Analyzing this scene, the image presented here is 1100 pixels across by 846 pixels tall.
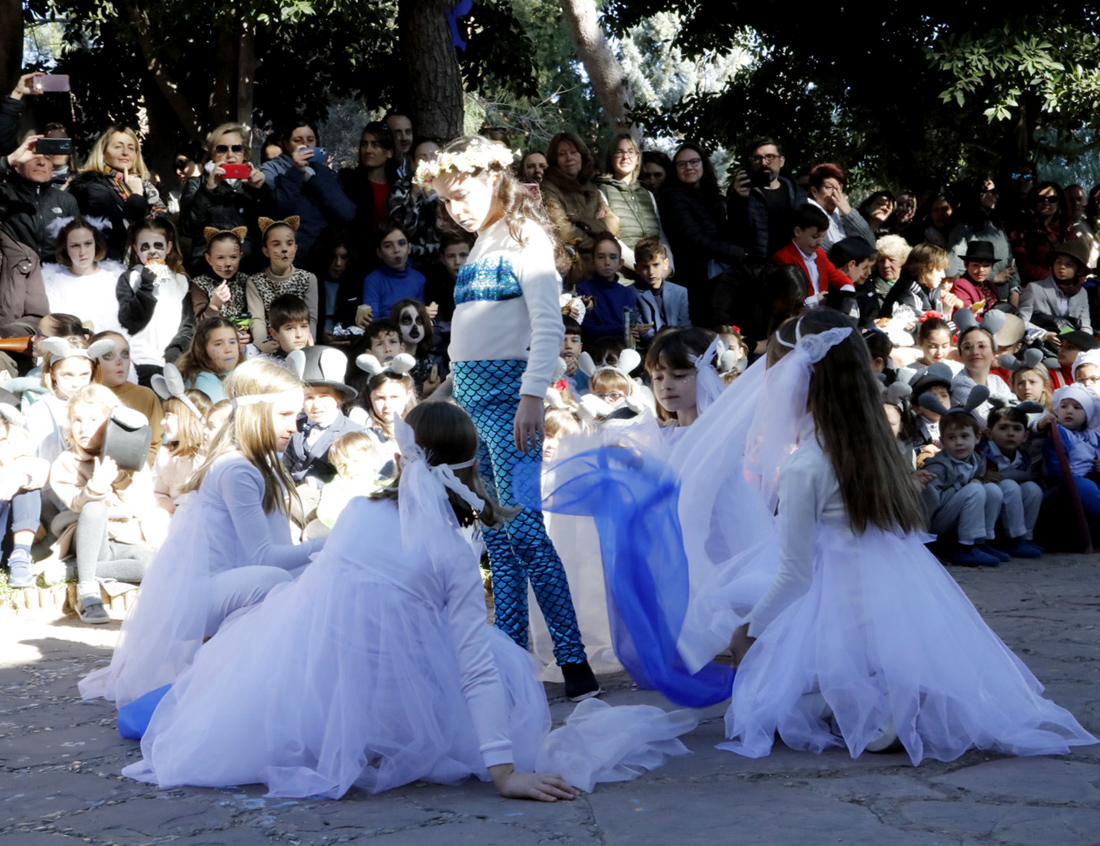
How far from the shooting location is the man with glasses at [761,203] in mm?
9867

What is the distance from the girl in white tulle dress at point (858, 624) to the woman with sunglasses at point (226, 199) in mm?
5687

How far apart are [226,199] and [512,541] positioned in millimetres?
5231

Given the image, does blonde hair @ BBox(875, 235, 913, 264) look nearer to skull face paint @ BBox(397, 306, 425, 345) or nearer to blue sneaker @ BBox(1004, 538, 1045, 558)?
blue sneaker @ BBox(1004, 538, 1045, 558)

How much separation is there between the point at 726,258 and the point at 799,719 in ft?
21.4

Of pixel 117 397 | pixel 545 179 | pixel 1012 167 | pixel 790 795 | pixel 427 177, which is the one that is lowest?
pixel 790 795

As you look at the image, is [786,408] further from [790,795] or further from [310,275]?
[310,275]

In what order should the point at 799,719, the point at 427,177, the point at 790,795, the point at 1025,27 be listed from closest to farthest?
the point at 790,795, the point at 799,719, the point at 427,177, the point at 1025,27

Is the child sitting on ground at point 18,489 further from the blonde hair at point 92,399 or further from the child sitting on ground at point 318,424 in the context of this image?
the child sitting on ground at point 318,424

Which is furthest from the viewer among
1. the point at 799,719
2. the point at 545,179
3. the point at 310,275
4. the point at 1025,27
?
the point at 1025,27

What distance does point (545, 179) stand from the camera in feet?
30.6

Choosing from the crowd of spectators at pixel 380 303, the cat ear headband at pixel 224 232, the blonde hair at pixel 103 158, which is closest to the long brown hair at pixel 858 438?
the crowd of spectators at pixel 380 303

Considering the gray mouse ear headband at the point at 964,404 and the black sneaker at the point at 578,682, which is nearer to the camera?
the black sneaker at the point at 578,682

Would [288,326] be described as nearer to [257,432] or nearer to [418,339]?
[418,339]

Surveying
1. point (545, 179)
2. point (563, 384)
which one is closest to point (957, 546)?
point (563, 384)
